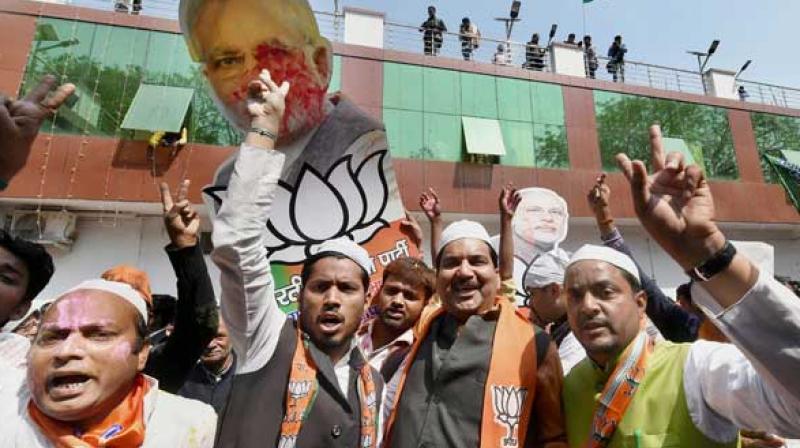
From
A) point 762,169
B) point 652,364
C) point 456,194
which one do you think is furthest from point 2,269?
point 762,169

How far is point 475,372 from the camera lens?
5.53ft

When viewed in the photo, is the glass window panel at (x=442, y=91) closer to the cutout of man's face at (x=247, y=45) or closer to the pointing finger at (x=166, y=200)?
the cutout of man's face at (x=247, y=45)

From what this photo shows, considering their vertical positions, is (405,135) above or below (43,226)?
above

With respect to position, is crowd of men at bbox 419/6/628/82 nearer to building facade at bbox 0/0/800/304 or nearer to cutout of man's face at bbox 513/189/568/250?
building facade at bbox 0/0/800/304

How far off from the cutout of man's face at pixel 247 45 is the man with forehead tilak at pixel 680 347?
2037 millimetres

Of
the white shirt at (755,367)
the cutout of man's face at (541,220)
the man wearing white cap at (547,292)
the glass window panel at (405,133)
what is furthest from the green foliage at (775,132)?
the white shirt at (755,367)

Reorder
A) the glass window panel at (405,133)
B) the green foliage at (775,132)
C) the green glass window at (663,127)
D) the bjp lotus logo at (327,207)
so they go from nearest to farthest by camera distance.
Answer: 1. the bjp lotus logo at (327,207)
2. the glass window panel at (405,133)
3. the green glass window at (663,127)
4. the green foliage at (775,132)

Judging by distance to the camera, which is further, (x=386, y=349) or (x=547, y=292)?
(x=547, y=292)

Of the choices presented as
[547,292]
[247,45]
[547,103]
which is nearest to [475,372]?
[547,292]

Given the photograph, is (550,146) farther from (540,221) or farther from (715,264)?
(715,264)

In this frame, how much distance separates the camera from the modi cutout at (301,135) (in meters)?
2.84

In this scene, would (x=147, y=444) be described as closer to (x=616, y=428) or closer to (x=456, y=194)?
(x=616, y=428)

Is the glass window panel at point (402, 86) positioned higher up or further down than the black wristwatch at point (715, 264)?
higher up

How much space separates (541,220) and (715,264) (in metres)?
3.71
